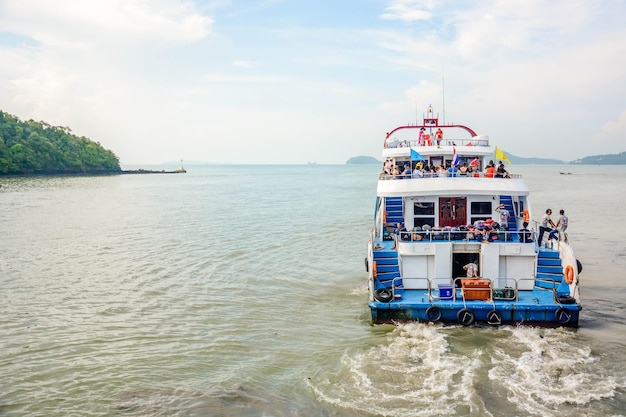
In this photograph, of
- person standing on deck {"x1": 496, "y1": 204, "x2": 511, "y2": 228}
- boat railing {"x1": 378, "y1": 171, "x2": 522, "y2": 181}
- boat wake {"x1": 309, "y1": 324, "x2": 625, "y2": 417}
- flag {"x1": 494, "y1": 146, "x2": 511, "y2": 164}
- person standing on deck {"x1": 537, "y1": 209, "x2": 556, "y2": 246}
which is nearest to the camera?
boat wake {"x1": 309, "y1": 324, "x2": 625, "y2": 417}

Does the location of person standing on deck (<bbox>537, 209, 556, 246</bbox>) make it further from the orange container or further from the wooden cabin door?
the orange container

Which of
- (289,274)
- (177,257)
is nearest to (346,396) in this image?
(289,274)

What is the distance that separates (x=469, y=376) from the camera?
1298 centimetres

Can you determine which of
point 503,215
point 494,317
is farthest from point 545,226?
point 494,317

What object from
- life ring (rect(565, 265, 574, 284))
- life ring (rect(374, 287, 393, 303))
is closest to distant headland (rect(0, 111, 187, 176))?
life ring (rect(374, 287, 393, 303))

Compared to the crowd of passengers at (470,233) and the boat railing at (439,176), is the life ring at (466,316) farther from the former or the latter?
the boat railing at (439,176)

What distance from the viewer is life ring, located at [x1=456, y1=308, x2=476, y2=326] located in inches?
610

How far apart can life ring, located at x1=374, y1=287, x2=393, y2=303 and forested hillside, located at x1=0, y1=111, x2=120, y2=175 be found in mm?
116250

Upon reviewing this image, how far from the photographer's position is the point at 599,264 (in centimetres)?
2689

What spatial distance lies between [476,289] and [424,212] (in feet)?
14.3

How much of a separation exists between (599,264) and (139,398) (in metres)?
23.6

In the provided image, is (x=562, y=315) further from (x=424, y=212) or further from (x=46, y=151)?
(x=46, y=151)

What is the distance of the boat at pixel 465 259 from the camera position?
1563 cm

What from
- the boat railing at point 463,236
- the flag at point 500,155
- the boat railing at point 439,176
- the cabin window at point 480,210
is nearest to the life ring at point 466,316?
the boat railing at point 463,236
